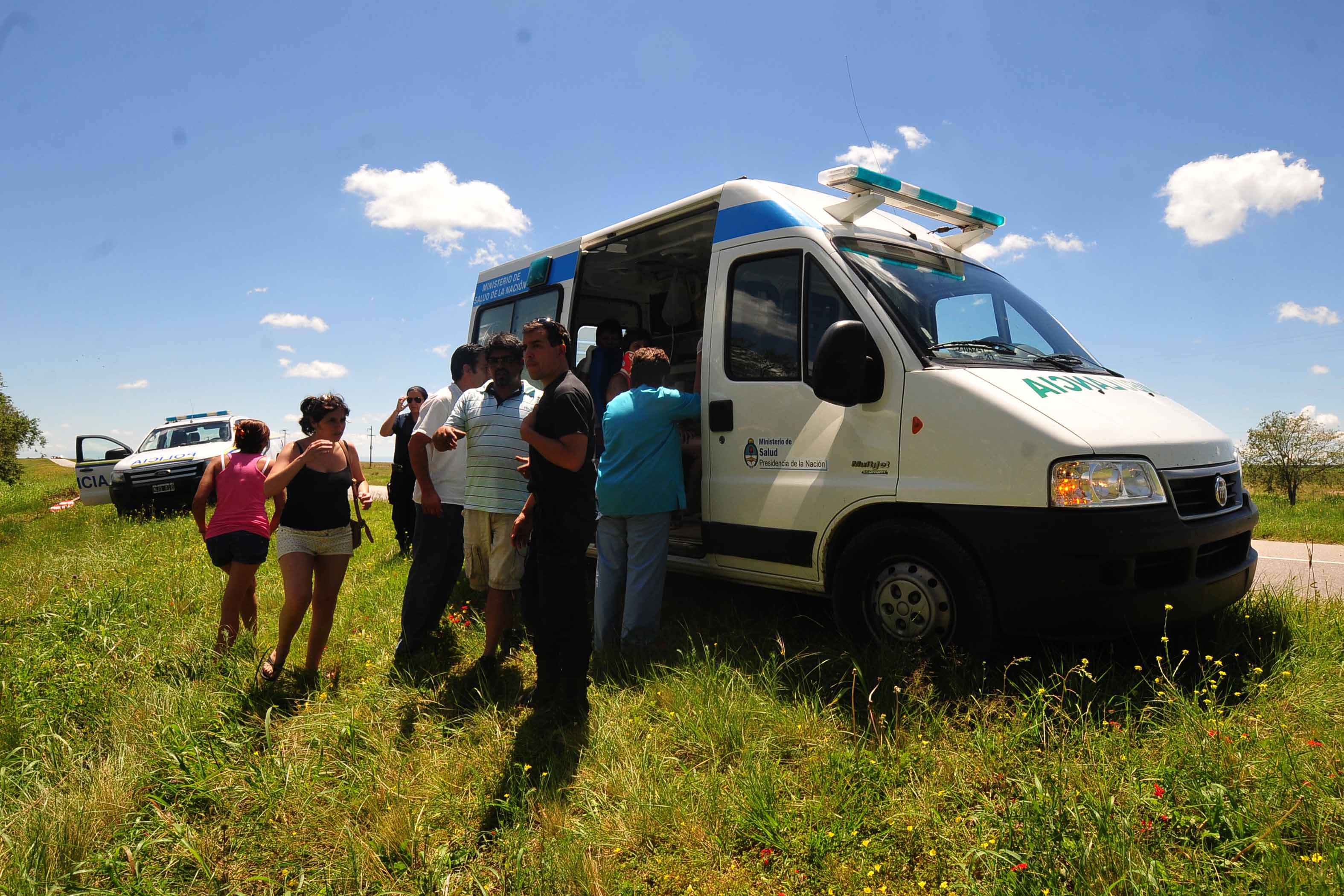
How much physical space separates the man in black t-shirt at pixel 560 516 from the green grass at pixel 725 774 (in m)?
0.24

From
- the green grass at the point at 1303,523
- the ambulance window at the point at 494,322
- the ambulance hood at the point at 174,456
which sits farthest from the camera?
the ambulance hood at the point at 174,456

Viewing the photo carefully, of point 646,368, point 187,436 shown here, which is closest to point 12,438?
point 187,436

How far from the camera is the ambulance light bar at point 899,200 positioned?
426cm

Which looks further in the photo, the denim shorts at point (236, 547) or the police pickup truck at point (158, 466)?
the police pickup truck at point (158, 466)

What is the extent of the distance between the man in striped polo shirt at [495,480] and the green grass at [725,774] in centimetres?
50

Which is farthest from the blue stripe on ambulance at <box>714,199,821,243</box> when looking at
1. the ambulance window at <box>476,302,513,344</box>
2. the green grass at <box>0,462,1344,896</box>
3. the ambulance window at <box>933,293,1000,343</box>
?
the ambulance window at <box>476,302,513,344</box>

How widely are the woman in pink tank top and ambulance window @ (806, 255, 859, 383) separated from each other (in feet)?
11.5

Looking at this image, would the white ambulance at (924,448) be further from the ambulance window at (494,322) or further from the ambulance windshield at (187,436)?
the ambulance windshield at (187,436)

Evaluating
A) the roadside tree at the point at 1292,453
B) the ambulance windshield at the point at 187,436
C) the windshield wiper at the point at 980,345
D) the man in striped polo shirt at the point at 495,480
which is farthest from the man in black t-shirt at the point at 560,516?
the roadside tree at the point at 1292,453

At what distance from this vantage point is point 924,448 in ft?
11.8

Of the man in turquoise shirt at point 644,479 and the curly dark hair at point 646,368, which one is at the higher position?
the curly dark hair at point 646,368

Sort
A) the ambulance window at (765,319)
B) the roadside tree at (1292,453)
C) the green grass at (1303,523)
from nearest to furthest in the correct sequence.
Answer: the ambulance window at (765,319), the green grass at (1303,523), the roadside tree at (1292,453)

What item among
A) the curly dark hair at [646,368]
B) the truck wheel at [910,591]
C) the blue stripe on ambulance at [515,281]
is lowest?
the truck wheel at [910,591]

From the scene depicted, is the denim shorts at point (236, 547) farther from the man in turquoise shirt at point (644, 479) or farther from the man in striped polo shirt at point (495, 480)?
the man in turquoise shirt at point (644, 479)
